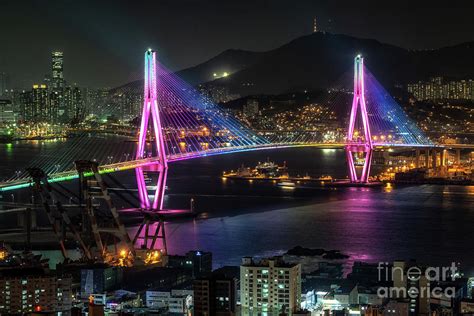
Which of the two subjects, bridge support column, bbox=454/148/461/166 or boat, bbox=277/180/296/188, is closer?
boat, bbox=277/180/296/188

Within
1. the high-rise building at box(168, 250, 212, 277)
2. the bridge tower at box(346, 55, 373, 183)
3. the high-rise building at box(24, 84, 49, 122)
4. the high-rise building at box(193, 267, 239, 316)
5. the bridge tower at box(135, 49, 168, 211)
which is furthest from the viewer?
the high-rise building at box(24, 84, 49, 122)

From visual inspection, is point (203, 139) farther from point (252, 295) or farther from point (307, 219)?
point (252, 295)

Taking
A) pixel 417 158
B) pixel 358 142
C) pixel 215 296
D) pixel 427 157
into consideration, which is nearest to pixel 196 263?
pixel 215 296

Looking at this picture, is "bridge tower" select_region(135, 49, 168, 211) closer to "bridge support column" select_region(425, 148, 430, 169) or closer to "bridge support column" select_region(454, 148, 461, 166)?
"bridge support column" select_region(425, 148, 430, 169)

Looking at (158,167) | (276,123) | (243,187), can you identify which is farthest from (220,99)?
(158,167)

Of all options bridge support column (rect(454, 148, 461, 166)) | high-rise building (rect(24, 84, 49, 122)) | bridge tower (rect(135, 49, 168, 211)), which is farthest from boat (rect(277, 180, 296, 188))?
high-rise building (rect(24, 84, 49, 122))

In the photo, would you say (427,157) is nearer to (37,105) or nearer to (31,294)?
(31,294)
